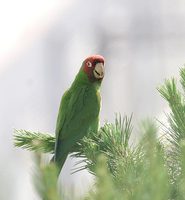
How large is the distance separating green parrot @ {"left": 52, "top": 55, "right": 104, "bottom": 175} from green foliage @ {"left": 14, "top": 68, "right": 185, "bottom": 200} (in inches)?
22.1

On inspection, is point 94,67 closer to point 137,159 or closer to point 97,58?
point 97,58

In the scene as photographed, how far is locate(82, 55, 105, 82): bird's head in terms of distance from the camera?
1890mm

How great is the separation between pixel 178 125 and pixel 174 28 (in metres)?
7.24

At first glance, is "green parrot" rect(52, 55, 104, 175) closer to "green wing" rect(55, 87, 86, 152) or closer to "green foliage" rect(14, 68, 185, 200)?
"green wing" rect(55, 87, 86, 152)

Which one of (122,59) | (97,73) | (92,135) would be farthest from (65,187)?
(122,59)

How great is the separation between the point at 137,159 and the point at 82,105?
1190mm

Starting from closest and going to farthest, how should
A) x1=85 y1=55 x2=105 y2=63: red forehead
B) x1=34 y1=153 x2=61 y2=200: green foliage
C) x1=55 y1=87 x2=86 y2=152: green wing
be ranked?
x1=34 y1=153 x2=61 y2=200: green foliage < x1=55 y1=87 x2=86 y2=152: green wing < x1=85 y1=55 x2=105 y2=63: red forehead

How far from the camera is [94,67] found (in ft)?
6.29

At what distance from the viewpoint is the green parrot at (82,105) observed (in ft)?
5.39

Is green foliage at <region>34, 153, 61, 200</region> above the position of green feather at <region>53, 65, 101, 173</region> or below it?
below

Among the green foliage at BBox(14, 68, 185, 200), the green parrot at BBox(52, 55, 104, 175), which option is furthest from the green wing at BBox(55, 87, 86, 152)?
the green foliage at BBox(14, 68, 185, 200)

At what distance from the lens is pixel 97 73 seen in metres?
1.92

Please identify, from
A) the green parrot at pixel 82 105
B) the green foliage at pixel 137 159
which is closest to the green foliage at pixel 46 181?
the green foliage at pixel 137 159

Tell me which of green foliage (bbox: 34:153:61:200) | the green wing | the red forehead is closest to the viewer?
green foliage (bbox: 34:153:61:200)
